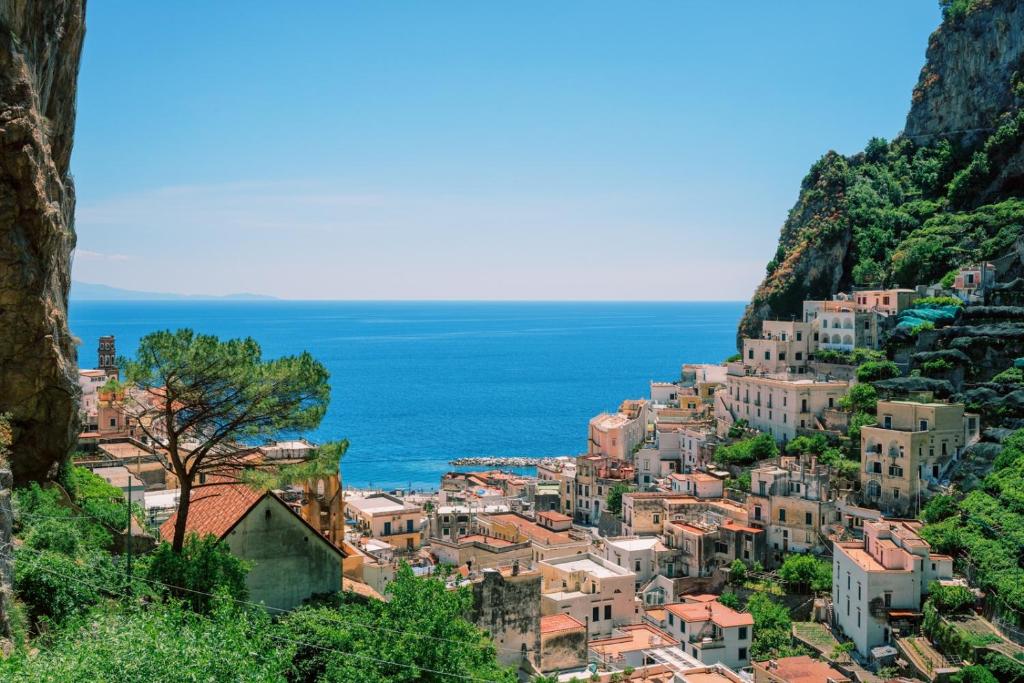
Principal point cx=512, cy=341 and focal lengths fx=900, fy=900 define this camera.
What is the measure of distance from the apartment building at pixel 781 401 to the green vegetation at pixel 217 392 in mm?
40334

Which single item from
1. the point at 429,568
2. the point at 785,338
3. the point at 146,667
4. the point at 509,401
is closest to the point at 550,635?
the point at 429,568

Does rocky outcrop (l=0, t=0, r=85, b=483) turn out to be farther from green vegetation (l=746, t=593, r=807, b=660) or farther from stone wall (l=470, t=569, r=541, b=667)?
green vegetation (l=746, t=593, r=807, b=660)

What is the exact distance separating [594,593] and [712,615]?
4.61 meters

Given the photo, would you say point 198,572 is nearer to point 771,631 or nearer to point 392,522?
point 771,631

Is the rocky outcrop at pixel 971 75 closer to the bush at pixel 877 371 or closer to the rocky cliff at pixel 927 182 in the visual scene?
the rocky cliff at pixel 927 182

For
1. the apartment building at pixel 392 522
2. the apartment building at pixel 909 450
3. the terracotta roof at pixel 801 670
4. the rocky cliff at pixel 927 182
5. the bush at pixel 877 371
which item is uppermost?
the rocky cliff at pixel 927 182

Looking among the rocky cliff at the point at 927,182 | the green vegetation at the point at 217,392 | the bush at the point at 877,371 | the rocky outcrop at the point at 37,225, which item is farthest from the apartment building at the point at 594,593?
the rocky cliff at the point at 927,182

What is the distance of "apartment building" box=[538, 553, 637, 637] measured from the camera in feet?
113

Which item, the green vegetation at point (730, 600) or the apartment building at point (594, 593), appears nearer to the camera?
the apartment building at point (594, 593)

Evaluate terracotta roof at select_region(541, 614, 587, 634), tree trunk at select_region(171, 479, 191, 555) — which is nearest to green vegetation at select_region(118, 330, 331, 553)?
tree trunk at select_region(171, 479, 191, 555)

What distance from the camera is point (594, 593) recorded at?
117 feet

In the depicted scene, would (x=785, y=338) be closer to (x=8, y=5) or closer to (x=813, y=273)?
(x=813, y=273)

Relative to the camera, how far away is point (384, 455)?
87.9 metres

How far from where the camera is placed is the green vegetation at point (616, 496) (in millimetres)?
53784
